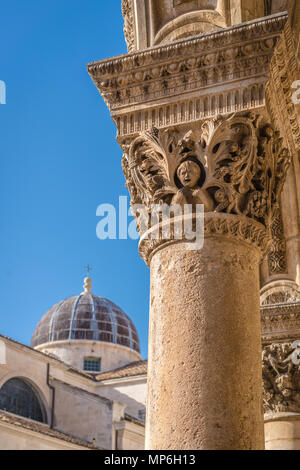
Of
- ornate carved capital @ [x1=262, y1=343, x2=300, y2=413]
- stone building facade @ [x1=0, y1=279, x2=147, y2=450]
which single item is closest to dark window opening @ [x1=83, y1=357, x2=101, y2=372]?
stone building facade @ [x1=0, y1=279, x2=147, y2=450]

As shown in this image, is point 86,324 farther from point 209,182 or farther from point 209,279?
point 209,279

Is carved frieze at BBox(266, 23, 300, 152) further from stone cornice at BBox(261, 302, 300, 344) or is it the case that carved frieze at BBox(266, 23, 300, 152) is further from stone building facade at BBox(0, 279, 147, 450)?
stone building facade at BBox(0, 279, 147, 450)

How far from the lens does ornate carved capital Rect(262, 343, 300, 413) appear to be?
20.5 ft

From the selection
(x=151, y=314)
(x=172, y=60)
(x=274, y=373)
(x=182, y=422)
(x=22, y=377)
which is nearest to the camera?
(x=182, y=422)

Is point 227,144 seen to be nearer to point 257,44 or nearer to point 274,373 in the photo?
point 257,44

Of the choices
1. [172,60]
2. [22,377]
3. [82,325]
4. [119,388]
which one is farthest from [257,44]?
[82,325]

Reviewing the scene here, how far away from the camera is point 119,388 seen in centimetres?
3259

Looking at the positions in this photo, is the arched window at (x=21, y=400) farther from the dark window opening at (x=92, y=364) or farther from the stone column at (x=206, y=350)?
the stone column at (x=206, y=350)

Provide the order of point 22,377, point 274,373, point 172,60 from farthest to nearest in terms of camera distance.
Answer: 1. point 22,377
2. point 274,373
3. point 172,60

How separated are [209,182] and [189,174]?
0.11 metres

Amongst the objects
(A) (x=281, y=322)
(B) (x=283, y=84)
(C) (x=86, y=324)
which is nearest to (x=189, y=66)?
(B) (x=283, y=84)

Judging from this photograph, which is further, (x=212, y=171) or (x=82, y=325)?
(x=82, y=325)

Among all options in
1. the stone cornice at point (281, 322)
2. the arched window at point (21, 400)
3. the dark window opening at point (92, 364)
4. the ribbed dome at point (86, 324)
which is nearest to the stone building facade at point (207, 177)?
the stone cornice at point (281, 322)

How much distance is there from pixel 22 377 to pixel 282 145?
24412 mm
